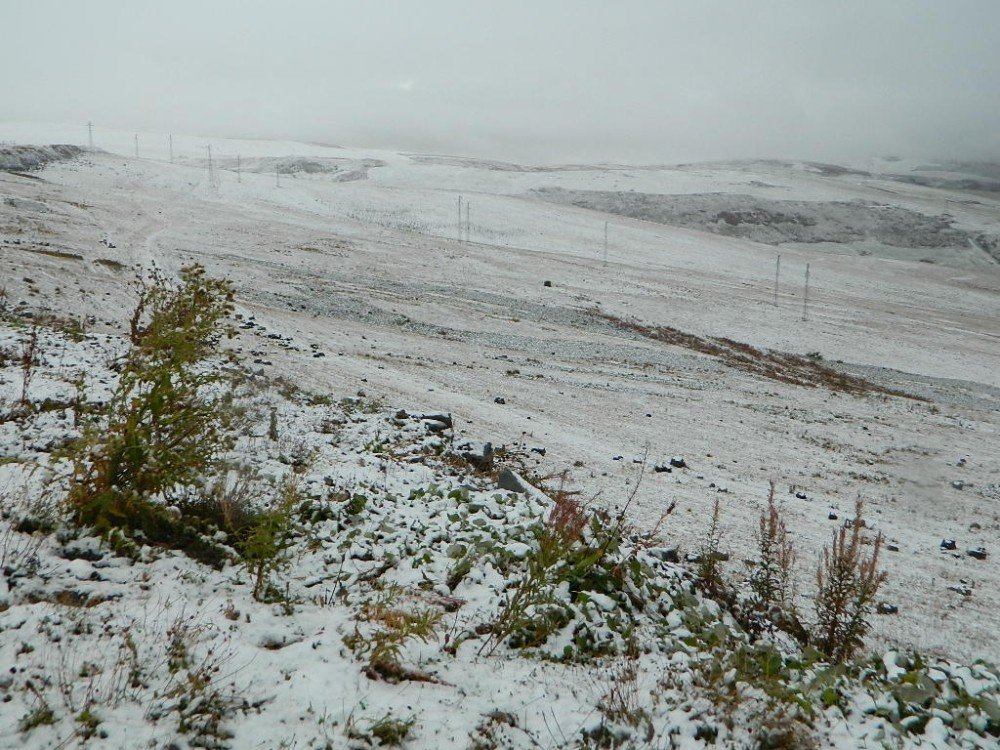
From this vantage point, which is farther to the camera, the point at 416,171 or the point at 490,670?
the point at 416,171

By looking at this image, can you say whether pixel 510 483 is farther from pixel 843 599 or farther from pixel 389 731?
pixel 389 731

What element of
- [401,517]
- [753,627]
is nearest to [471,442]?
[401,517]

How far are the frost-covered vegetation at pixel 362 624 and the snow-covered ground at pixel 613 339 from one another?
3.16 m

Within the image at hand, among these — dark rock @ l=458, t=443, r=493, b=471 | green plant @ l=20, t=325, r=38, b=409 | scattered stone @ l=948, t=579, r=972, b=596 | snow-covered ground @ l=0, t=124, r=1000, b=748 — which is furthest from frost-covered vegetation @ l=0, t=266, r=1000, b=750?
snow-covered ground @ l=0, t=124, r=1000, b=748

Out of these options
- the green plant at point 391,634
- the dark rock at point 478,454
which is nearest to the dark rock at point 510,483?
the dark rock at point 478,454

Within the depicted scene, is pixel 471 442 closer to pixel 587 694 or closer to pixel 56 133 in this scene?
pixel 587 694

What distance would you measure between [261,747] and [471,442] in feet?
25.0

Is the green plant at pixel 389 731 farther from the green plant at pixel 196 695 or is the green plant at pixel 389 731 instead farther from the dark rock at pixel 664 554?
the dark rock at pixel 664 554

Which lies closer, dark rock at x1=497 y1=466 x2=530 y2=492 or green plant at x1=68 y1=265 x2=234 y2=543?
green plant at x1=68 y1=265 x2=234 y2=543

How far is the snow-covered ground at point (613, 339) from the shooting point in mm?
11602

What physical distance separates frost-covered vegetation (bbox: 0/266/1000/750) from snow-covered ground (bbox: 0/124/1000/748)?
10.4 feet

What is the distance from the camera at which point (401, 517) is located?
280 inches

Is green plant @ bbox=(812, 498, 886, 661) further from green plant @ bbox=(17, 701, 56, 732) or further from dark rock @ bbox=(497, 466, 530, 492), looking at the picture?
green plant @ bbox=(17, 701, 56, 732)

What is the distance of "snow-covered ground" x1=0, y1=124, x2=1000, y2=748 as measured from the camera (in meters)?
11.6
